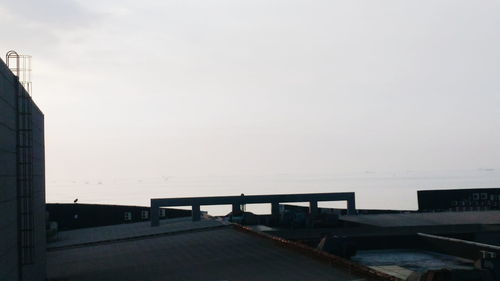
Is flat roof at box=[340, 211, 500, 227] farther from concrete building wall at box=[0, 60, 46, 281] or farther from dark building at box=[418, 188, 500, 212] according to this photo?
concrete building wall at box=[0, 60, 46, 281]

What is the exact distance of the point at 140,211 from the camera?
9288cm

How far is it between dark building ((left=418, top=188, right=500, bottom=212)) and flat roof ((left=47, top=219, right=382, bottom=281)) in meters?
49.4

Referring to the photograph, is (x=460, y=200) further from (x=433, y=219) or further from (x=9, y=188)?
(x=9, y=188)

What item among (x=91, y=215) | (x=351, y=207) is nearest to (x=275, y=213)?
(x=351, y=207)

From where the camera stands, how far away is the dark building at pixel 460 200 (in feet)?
307

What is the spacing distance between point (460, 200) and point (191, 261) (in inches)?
2670

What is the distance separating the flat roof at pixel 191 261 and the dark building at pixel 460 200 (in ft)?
162

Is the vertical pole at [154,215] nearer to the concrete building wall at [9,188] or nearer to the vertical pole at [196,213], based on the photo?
the vertical pole at [196,213]

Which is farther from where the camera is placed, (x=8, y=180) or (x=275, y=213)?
(x=275, y=213)

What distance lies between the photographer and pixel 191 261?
40594 millimetres

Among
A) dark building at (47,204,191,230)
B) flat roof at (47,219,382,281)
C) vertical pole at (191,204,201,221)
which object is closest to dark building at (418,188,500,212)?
vertical pole at (191,204,201,221)

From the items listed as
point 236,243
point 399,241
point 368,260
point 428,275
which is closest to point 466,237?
point 399,241

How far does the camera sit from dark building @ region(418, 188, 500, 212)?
307ft

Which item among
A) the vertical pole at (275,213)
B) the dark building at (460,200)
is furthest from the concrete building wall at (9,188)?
the dark building at (460,200)
